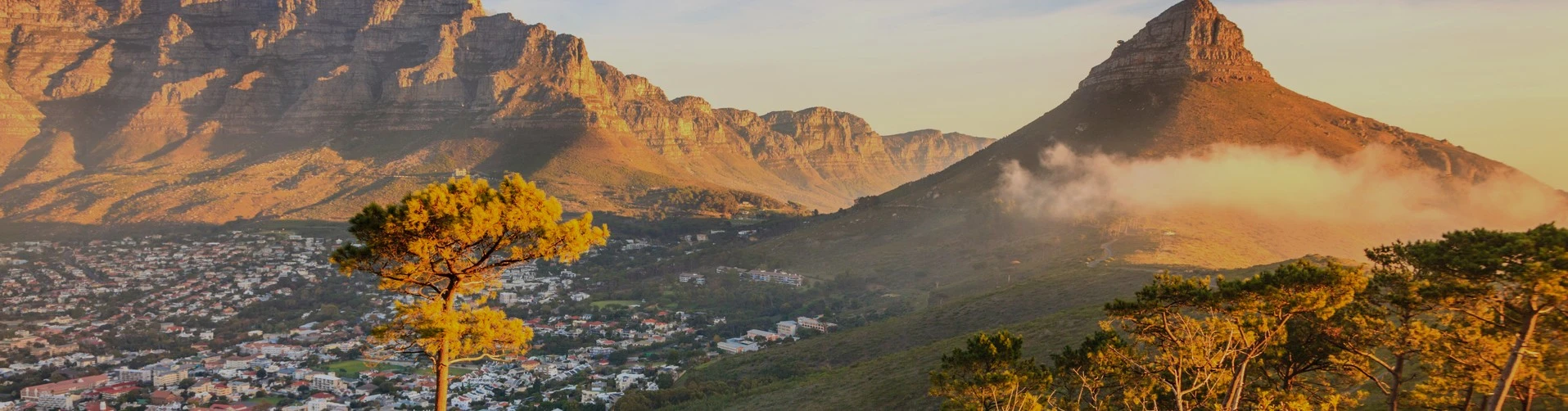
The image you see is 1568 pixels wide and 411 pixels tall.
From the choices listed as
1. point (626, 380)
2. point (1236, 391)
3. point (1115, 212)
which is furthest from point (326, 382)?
point (1115, 212)

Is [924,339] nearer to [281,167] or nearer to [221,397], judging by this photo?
[221,397]

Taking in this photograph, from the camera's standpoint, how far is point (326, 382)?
58688 mm

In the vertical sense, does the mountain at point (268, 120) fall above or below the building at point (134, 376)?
above

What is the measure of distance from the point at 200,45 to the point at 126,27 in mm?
16882

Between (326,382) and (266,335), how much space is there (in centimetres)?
2587

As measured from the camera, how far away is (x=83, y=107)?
584 ft

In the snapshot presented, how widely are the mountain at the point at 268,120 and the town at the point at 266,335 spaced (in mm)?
26711

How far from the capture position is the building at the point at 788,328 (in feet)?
250

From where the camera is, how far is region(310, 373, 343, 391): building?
2276 inches

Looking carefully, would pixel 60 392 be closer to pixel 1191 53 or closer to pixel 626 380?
pixel 626 380

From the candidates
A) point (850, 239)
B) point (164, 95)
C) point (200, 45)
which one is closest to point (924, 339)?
point (850, 239)

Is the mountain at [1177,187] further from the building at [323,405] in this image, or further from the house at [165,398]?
the house at [165,398]

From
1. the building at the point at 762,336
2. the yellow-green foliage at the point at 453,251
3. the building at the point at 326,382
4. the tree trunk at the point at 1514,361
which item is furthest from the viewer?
the building at the point at 762,336

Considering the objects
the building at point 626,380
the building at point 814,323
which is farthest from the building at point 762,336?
the building at point 626,380
